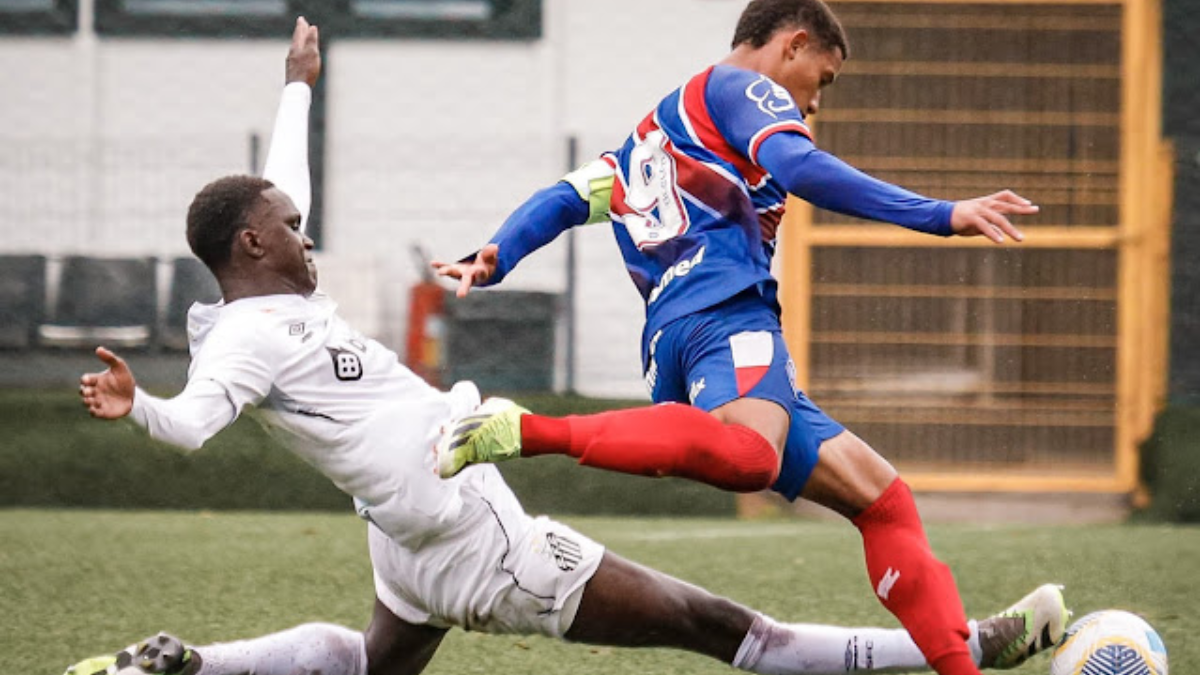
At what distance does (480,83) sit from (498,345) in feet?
6.95

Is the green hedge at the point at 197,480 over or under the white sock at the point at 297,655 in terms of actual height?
under

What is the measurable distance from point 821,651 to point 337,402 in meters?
1.29

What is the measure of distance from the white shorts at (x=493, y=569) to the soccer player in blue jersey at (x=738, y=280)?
0.20 meters

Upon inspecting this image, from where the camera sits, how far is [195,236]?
398 centimetres

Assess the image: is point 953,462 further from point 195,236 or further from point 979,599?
point 195,236

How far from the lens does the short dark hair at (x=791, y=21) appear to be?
14.3 ft

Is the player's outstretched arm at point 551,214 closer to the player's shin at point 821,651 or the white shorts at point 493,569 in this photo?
the white shorts at point 493,569

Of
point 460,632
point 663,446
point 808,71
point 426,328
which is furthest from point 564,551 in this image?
point 426,328

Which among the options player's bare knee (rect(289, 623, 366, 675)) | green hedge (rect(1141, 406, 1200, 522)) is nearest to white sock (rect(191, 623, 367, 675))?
player's bare knee (rect(289, 623, 366, 675))

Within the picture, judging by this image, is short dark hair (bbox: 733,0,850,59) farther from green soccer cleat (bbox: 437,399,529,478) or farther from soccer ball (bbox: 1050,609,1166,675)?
soccer ball (bbox: 1050,609,1166,675)

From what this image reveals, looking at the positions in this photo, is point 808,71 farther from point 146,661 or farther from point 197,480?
point 197,480

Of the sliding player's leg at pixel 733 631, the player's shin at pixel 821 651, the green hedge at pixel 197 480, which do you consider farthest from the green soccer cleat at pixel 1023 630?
the green hedge at pixel 197 480

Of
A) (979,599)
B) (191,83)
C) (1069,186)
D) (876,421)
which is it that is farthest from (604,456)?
(191,83)

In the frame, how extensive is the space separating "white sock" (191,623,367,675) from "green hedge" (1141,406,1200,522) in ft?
23.3
